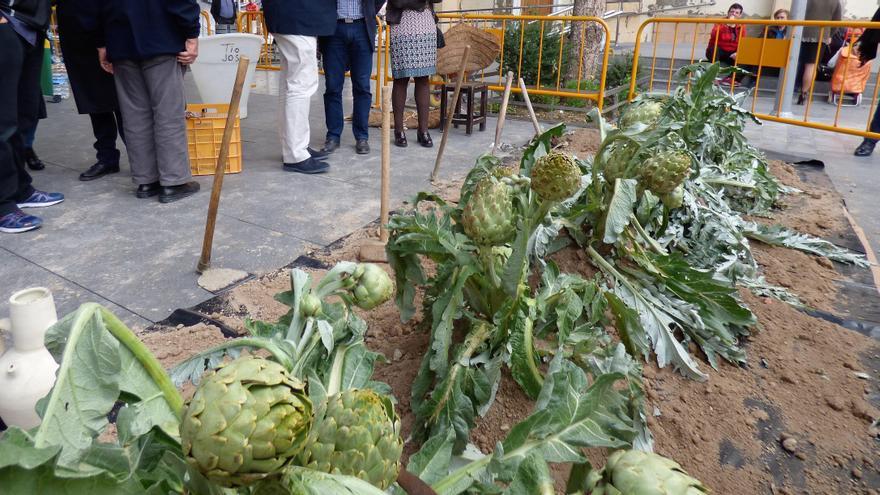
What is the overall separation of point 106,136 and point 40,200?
2.58ft

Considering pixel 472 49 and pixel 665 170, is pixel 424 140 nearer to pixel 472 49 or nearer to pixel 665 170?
pixel 472 49

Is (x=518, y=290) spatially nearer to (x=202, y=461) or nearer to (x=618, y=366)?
(x=618, y=366)

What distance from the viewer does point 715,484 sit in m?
1.64

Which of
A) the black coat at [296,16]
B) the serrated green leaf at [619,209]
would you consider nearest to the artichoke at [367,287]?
the serrated green leaf at [619,209]

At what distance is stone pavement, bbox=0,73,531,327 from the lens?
108 inches

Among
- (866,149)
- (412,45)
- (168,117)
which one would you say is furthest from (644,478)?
(866,149)

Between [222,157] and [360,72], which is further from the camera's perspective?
[360,72]

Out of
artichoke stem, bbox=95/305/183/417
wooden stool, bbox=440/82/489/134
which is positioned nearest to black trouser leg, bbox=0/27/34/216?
artichoke stem, bbox=95/305/183/417

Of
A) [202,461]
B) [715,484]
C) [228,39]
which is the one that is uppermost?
[228,39]

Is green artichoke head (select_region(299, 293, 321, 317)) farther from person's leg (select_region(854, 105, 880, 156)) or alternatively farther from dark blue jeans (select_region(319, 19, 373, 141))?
person's leg (select_region(854, 105, 880, 156))

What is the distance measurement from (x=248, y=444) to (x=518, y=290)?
1065mm

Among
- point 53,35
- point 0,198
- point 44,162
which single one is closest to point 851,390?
point 0,198

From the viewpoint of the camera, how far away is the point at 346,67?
521 centimetres

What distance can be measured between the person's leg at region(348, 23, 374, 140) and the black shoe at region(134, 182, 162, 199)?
1.83m
